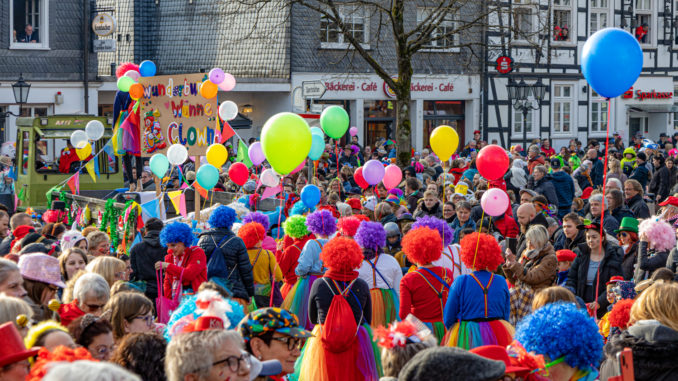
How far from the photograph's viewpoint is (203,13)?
29.9 m

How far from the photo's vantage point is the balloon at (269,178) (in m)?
12.7

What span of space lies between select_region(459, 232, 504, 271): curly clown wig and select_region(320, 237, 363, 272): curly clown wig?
795 mm

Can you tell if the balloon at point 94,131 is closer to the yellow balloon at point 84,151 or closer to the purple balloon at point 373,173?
the yellow balloon at point 84,151

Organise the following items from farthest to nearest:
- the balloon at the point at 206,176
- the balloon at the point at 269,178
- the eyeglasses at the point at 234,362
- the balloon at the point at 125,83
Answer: the balloon at the point at 125,83 < the balloon at the point at 269,178 < the balloon at the point at 206,176 < the eyeglasses at the point at 234,362

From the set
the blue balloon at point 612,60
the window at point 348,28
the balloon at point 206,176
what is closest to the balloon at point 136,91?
the balloon at point 206,176

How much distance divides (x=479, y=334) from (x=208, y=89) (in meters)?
6.56

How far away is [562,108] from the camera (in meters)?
33.1

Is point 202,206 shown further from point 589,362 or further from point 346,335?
point 589,362

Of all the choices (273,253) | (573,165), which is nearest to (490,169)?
(273,253)

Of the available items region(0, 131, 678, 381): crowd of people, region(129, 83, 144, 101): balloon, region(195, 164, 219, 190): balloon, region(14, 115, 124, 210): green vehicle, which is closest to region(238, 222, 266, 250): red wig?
region(0, 131, 678, 381): crowd of people

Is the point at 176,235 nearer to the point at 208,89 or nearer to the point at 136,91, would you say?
the point at 208,89

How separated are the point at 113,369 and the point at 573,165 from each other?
65.7 feet

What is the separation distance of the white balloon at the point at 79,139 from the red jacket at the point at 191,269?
6.77 m

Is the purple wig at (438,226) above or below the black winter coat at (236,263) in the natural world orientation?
above
